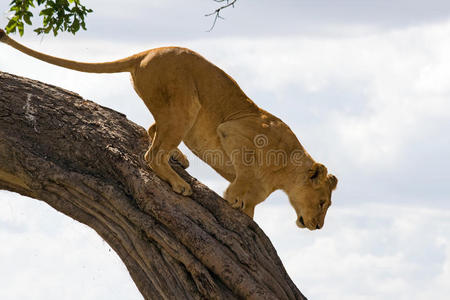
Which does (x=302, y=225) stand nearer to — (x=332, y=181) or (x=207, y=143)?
(x=332, y=181)

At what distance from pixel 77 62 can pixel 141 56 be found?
1.87ft

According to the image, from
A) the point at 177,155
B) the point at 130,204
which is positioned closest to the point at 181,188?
the point at 130,204

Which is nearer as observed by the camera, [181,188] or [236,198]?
[181,188]

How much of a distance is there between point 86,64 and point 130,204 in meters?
1.46

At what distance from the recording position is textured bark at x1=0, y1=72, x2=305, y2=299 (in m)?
5.11

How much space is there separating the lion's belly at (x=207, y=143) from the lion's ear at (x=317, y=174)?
0.75 meters

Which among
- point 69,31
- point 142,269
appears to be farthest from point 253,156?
point 69,31

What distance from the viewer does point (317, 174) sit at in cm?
641

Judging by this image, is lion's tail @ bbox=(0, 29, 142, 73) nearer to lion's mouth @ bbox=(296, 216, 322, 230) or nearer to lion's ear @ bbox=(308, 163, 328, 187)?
lion's ear @ bbox=(308, 163, 328, 187)

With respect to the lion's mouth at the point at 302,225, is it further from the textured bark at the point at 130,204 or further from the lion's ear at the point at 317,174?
the textured bark at the point at 130,204

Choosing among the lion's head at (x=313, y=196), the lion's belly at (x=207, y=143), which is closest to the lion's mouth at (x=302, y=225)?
the lion's head at (x=313, y=196)

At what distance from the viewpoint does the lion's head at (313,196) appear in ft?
21.0

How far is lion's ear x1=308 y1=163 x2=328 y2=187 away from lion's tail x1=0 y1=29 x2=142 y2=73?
1909 millimetres

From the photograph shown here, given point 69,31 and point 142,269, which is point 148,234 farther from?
point 69,31
